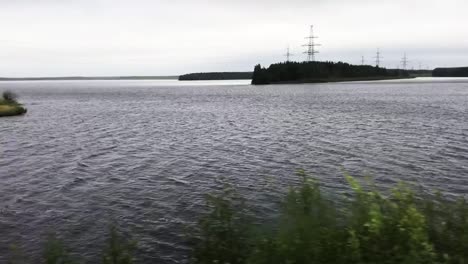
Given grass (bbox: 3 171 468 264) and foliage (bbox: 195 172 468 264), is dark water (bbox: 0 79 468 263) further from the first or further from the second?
foliage (bbox: 195 172 468 264)

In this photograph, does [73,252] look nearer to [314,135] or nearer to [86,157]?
[86,157]

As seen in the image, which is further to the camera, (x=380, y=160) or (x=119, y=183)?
(x=380, y=160)

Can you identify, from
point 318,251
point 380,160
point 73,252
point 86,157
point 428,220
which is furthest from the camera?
point 86,157

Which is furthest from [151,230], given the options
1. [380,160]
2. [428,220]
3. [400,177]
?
[380,160]

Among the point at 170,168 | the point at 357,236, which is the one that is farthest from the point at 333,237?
the point at 170,168

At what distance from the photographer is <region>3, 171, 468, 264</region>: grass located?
829cm

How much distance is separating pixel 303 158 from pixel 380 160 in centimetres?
516

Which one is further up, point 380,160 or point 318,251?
point 318,251

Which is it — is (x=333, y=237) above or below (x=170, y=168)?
above

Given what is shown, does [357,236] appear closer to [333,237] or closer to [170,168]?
[333,237]

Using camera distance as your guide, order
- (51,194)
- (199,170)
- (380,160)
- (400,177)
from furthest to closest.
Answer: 1. (380,160)
2. (199,170)
3. (400,177)
4. (51,194)

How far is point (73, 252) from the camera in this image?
47.3 feet

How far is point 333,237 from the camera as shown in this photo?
356 inches

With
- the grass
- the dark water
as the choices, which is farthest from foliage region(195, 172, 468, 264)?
the dark water
